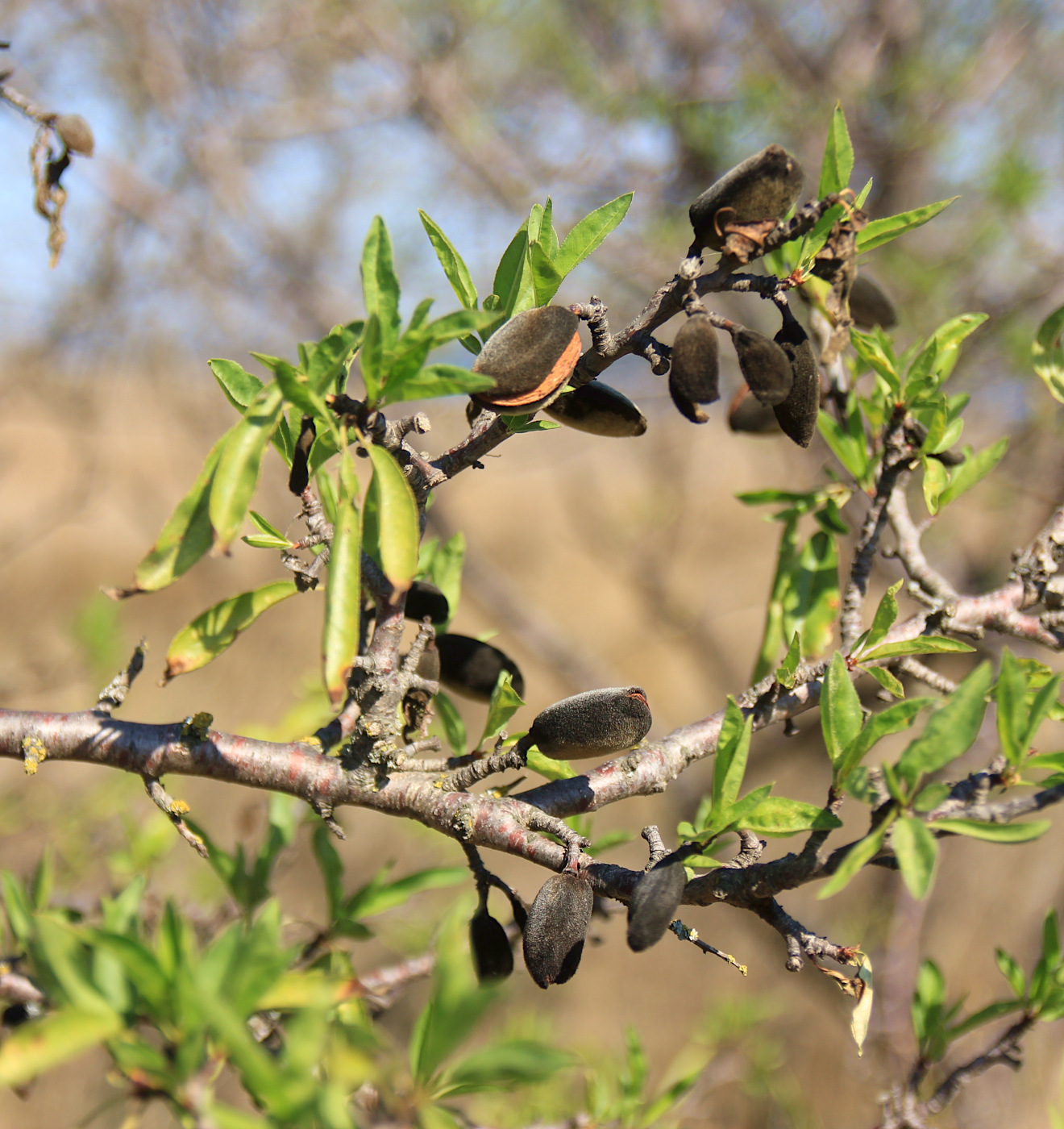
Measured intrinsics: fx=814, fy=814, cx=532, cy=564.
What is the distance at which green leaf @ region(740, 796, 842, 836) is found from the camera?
0.39 m

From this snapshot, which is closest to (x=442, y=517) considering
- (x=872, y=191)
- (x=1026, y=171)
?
(x=872, y=191)

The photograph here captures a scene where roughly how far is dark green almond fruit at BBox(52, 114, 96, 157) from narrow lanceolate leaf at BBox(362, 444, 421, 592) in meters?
0.46

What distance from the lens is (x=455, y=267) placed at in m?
0.50

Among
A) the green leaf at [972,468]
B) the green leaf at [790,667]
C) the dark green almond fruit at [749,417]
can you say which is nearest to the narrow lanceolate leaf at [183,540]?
the green leaf at [790,667]

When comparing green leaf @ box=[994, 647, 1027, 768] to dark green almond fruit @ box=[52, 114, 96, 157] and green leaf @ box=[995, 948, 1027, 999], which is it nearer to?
green leaf @ box=[995, 948, 1027, 999]

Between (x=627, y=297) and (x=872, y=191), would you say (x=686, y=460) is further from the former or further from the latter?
(x=872, y=191)

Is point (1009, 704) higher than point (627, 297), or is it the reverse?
point (627, 297)

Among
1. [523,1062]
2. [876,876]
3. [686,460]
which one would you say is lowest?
[876,876]

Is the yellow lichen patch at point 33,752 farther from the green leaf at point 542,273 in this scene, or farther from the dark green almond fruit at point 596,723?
the green leaf at point 542,273

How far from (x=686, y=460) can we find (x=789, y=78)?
1.06m

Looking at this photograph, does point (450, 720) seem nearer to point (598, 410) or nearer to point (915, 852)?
point (598, 410)

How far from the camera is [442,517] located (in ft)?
5.08

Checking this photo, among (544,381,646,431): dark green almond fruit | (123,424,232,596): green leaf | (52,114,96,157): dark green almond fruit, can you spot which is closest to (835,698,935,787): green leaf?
(544,381,646,431): dark green almond fruit

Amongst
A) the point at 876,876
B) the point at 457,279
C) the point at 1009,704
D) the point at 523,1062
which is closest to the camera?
the point at 523,1062
